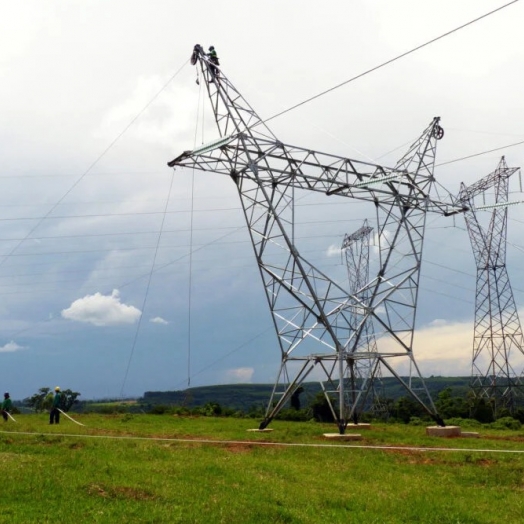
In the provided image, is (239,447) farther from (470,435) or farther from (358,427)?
(470,435)

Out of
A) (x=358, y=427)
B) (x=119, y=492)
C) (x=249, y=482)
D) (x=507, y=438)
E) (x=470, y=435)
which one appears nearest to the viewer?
(x=119, y=492)

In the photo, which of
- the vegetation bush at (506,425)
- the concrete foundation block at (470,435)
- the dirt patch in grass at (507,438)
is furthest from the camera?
the vegetation bush at (506,425)

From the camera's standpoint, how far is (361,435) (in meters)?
26.5

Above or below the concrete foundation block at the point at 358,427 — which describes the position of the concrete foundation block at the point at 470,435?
below

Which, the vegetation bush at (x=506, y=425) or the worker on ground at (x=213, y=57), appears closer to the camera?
the worker on ground at (x=213, y=57)

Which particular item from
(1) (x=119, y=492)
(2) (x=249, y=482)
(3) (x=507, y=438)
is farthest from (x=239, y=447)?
(3) (x=507, y=438)

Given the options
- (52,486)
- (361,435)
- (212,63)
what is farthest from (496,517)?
(212,63)

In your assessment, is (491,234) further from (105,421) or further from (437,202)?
(105,421)

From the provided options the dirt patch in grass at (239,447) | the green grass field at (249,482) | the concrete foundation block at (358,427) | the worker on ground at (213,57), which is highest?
the worker on ground at (213,57)

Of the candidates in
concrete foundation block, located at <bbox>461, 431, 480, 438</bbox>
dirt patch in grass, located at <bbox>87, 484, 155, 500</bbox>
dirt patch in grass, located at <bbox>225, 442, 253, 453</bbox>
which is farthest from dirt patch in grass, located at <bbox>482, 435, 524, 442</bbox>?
dirt patch in grass, located at <bbox>87, 484, 155, 500</bbox>

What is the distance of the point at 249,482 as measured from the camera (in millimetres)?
15211

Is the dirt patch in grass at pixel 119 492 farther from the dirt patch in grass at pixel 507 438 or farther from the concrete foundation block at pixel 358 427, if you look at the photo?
the concrete foundation block at pixel 358 427

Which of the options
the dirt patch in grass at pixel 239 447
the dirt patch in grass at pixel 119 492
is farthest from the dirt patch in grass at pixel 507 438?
the dirt patch in grass at pixel 119 492

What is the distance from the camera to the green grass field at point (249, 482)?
12.4 m
